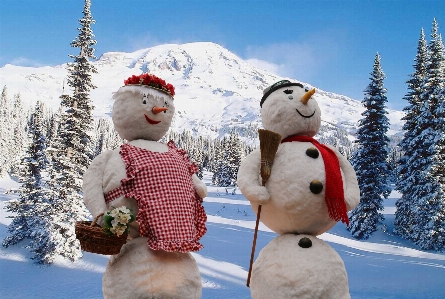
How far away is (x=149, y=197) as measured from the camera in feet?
11.3

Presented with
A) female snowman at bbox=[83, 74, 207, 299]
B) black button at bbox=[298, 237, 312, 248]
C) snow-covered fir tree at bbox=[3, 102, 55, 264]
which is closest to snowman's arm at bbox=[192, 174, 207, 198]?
female snowman at bbox=[83, 74, 207, 299]

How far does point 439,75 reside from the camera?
655 inches

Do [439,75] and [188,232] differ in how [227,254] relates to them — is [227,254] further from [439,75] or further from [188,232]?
[439,75]

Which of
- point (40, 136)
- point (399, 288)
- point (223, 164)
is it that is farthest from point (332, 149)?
point (223, 164)

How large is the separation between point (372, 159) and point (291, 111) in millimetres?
15143

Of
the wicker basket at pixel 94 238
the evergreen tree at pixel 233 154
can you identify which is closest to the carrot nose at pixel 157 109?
the wicker basket at pixel 94 238

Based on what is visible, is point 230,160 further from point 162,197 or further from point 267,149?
point 162,197

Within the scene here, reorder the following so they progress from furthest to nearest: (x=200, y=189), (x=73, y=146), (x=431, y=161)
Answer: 1. (x=431, y=161)
2. (x=73, y=146)
3. (x=200, y=189)

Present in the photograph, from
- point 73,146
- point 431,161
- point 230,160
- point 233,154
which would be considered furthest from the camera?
point 230,160

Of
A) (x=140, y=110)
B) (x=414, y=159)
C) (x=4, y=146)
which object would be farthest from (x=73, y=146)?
(x=4, y=146)

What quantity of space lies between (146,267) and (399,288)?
364 inches

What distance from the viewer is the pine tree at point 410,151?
56.4 feet

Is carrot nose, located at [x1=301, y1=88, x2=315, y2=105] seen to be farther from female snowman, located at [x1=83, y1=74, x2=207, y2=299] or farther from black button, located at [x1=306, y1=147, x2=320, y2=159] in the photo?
female snowman, located at [x1=83, y1=74, x2=207, y2=299]

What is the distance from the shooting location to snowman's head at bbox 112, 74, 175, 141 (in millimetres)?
3857
